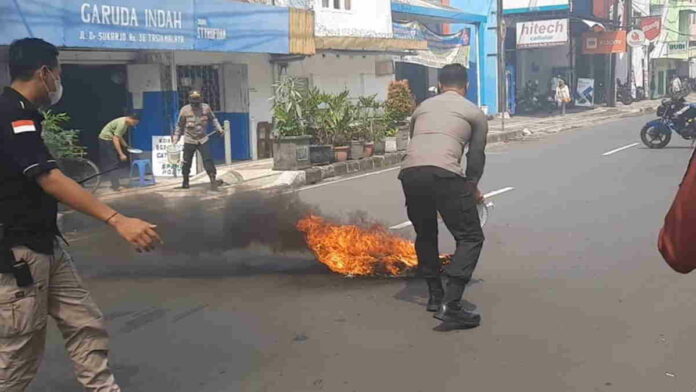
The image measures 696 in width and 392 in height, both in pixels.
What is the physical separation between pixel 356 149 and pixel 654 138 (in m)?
6.89

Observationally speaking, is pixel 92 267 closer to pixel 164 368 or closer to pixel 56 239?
pixel 164 368

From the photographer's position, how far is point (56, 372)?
4.75 metres

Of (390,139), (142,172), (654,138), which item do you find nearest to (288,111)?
(142,172)

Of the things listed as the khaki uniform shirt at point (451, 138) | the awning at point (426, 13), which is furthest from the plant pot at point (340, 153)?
the khaki uniform shirt at point (451, 138)

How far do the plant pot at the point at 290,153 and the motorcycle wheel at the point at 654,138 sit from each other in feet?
26.6

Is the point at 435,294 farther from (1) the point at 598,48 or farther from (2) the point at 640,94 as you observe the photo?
(2) the point at 640,94

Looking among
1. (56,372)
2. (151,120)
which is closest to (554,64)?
(151,120)

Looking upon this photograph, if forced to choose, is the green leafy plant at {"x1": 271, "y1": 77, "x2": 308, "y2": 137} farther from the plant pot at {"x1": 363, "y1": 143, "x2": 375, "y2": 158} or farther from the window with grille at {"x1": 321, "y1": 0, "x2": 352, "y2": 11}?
the window with grille at {"x1": 321, "y1": 0, "x2": 352, "y2": 11}

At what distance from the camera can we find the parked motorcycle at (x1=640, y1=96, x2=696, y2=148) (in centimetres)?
1720

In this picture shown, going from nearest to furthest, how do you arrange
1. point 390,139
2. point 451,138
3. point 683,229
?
point 683,229, point 451,138, point 390,139

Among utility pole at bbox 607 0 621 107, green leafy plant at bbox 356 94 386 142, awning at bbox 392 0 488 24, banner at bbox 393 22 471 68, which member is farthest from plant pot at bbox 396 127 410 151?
utility pole at bbox 607 0 621 107

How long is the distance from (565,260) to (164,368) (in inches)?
161

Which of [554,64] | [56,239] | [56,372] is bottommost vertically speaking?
[56,372]

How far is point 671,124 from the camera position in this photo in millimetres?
17625
